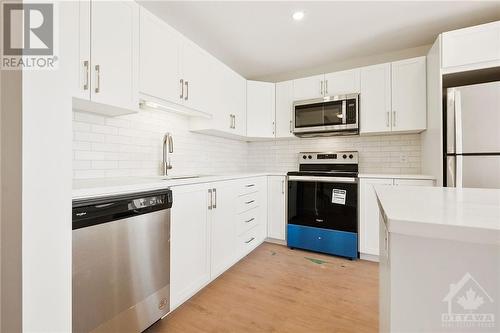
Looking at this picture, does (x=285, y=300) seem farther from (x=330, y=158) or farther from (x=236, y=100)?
(x=236, y=100)

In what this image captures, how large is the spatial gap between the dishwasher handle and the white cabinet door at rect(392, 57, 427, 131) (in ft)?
8.45

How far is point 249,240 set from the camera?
8.89 ft

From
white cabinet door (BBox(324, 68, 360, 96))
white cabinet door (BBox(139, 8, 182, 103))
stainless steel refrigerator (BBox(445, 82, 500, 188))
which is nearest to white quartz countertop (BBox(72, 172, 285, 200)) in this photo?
white cabinet door (BBox(139, 8, 182, 103))

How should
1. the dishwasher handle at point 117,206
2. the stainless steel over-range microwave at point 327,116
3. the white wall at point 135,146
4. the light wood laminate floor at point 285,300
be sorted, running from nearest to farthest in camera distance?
the dishwasher handle at point 117,206
the light wood laminate floor at point 285,300
the white wall at point 135,146
the stainless steel over-range microwave at point 327,116

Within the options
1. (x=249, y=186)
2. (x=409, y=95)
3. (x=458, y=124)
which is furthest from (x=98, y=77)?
(x=409, y=95)

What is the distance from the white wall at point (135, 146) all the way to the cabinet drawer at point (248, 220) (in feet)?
2.45

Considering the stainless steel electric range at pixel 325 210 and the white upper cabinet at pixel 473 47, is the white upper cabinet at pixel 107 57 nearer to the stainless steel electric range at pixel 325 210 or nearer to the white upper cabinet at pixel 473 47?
the stainless steel electric range at pixel 325 210

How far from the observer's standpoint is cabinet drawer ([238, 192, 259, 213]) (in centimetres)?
249

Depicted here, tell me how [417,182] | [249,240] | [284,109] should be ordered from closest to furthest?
1. [417,182]
2. [249,240]
3. [284,109]

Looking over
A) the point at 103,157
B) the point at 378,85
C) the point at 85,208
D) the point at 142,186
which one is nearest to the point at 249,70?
the point at 378,85

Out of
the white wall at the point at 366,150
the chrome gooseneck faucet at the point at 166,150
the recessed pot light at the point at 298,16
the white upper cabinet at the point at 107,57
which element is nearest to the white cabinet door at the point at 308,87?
the white wall at the point at 366,150

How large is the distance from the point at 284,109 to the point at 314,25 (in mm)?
1131

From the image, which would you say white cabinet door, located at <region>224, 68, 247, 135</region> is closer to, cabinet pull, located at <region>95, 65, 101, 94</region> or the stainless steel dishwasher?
cabinet pull, located at <region>95, 65, 101, 94</region>

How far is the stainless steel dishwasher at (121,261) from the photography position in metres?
1.08
